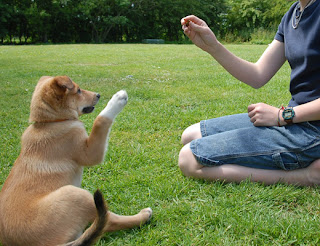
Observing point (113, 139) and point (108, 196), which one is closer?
point (108, 196)

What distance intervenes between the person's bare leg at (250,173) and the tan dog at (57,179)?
2.10 ft

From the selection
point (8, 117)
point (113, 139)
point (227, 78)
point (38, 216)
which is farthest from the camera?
point (227, 78)

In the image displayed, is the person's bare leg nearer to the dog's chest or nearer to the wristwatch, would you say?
the wristwatch

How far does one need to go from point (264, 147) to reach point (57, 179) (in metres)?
1.58

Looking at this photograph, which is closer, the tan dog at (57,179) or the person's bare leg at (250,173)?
the tan dog at (57,179)

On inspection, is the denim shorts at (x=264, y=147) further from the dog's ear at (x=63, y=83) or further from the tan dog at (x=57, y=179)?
the dog's ear at (x=63, y=83)

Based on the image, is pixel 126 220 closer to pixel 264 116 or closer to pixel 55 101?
pixel 55 101

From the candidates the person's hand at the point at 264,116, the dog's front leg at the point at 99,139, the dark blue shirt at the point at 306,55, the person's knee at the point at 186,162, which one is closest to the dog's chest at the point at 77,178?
the dog's front leg at the point at 99,139

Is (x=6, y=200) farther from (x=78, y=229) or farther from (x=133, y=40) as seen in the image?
(x=133, y=40)

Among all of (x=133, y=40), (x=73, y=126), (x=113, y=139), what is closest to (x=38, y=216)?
(x=73, y=126)

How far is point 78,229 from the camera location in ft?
6.23

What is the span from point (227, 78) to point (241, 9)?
27672mm

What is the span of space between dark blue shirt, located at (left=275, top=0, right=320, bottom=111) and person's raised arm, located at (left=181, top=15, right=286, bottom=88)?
392 millimetres

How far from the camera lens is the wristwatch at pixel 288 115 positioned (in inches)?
94.3
